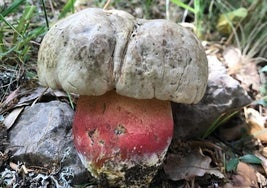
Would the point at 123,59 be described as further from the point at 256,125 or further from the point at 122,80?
the point at 256,125

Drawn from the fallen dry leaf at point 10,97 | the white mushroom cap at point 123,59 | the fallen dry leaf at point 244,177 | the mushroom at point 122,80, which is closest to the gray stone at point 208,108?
the fallen dry leaf at point 244,177

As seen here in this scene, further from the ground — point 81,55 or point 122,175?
point 81,55

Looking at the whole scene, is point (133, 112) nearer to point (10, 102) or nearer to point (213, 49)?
point (10, 102)

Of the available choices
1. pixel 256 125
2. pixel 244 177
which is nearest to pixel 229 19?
pixel 256 125

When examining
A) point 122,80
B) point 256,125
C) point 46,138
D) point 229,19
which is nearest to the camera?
point 122,80

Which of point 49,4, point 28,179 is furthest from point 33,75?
point 49,4

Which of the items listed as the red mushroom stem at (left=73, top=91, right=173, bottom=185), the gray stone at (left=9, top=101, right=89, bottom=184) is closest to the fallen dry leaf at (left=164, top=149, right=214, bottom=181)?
the red mushroom stem at (left=73, top=91, right=173, bottom=185)

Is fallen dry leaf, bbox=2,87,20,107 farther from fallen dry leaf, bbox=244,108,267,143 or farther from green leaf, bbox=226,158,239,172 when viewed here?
fallen dry leaf, bbox=244,108,267,143

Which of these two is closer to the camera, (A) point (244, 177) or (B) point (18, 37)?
(A) point (244, 177)
